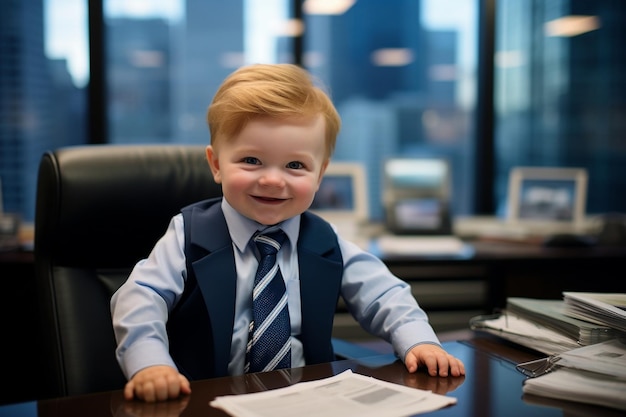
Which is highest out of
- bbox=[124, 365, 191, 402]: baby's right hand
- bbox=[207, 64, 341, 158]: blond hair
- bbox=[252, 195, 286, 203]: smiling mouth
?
bbox=[207, 64, 341, 158]: blond hair

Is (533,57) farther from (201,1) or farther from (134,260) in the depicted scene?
(134,260)

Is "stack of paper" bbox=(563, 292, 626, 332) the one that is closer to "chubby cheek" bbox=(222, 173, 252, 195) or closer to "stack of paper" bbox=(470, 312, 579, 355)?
"stack of paper" bbox=(470, 312, 579, 355)

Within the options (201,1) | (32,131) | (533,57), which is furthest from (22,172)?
(533,57)

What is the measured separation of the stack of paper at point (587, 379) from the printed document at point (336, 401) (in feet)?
0.46

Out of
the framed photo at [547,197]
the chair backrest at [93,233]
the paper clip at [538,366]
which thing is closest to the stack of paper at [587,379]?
the paper clip at [538,366]

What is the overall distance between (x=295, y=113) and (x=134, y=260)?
563 millimetres

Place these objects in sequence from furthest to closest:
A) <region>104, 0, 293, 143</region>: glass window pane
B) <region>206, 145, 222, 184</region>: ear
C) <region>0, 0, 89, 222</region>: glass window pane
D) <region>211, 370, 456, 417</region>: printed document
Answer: <region>104, 0, 293, 143</region>: glass window pane
<region>0, 0, 89, 222</region>: glass window pane
<region>206, 145, 222, 184</region>: ear
<region>211, 370, 456, 417</region>: printed document

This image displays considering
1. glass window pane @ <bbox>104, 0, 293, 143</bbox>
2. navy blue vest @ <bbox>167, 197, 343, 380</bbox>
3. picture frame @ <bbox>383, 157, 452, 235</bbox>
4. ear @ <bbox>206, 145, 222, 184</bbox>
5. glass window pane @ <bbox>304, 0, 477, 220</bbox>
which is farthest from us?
glass window pane @ <bbox>304, 0, 477, 220</bbox>

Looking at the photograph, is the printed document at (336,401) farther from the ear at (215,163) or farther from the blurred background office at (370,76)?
the blurred background office at (370,76)

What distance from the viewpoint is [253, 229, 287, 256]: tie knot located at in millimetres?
1109

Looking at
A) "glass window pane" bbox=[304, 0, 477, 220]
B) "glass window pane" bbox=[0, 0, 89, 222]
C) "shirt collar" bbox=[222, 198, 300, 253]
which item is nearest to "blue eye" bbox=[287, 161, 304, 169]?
"shirt collar" bbox=[222, 198, 300, 253]

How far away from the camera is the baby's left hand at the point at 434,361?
929mm

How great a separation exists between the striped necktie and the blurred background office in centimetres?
205

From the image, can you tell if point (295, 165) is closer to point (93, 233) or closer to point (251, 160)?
point (251, 160)
